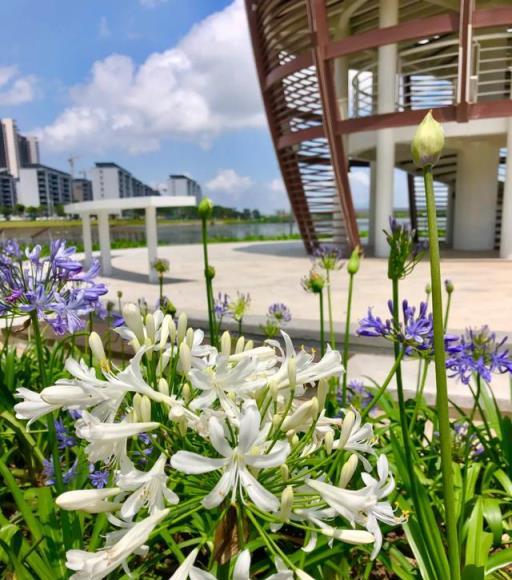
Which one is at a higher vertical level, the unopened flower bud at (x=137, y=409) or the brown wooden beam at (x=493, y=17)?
the brown wooden beam at (x=493, y=17)

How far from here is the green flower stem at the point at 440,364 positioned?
3.24 feet

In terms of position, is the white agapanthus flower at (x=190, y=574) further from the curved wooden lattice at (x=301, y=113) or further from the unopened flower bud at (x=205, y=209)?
the curved wooden lattice at (x=301, y=113)

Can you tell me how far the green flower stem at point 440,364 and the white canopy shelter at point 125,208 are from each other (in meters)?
9.65

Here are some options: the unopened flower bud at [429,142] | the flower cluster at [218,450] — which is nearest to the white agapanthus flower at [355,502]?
the flower cluster at [218,450]

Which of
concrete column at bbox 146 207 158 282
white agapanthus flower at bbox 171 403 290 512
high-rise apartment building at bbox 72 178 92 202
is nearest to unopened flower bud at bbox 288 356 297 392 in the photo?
white agapanthus flower at bbox 171 403 290 512

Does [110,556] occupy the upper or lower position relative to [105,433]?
lower

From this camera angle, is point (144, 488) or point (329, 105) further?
point (329, 105)

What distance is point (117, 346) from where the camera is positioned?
4.86 metres

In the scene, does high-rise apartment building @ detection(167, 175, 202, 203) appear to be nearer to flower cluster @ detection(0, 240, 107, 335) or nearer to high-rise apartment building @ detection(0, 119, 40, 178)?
high-rise apartment building @ detection(0, 119, 40, 178)

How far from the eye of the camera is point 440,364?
41.1 inches

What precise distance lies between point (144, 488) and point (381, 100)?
14.8 meters

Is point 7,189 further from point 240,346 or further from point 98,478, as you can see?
point 240,346

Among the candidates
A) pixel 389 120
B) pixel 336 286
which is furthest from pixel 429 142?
pixel 389 120

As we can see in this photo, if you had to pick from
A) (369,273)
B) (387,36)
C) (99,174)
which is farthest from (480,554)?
(99,174)
